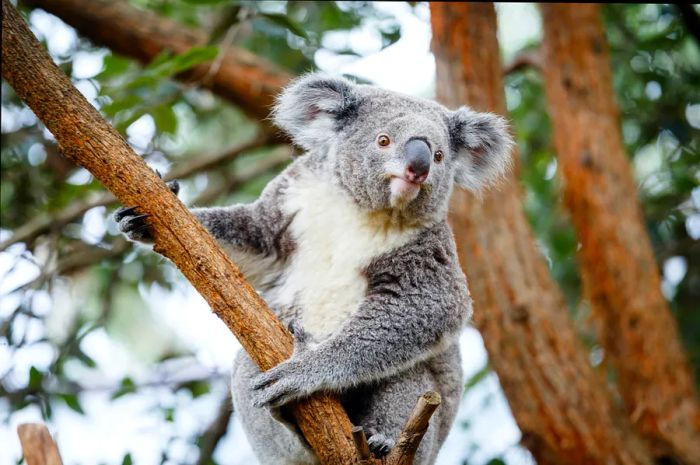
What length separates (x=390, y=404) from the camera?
343 centimetres

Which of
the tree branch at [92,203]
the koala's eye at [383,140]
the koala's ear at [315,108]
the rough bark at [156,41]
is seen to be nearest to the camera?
the koala's eye at [383,140]

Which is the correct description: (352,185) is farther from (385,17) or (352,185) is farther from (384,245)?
(385,17)

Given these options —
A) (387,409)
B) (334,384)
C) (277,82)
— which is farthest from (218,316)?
(277,82)

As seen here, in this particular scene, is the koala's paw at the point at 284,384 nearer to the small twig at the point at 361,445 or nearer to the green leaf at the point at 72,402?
the small twig at the point at 361,445

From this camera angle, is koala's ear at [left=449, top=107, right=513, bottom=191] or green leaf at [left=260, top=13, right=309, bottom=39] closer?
koala's ear at [left=449, top=107, right=513, bottom=191]

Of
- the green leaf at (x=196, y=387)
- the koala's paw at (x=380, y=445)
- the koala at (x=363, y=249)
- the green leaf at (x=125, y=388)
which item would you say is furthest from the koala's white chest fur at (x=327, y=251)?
the green leaf at (x=196, y=387)

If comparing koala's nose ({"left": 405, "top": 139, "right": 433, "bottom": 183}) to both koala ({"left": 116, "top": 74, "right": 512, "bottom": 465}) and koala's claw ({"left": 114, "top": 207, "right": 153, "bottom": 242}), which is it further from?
koala's claw ({"left": 114, "top": 207, "right": 153, "bottom": 242})

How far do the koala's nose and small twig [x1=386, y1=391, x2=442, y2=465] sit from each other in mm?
985

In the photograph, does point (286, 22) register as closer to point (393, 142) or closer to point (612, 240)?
point (393, 142)

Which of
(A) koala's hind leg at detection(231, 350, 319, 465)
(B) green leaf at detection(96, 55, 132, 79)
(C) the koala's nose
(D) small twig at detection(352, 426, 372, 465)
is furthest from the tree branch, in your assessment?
(D) small twig at detection(352, 426, 372, 465)

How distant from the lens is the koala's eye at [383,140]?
3.63 m

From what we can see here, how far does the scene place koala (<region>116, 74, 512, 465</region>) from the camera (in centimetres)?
334

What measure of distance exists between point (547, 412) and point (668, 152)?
2.90m

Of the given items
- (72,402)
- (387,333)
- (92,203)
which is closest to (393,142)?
(387,333)
